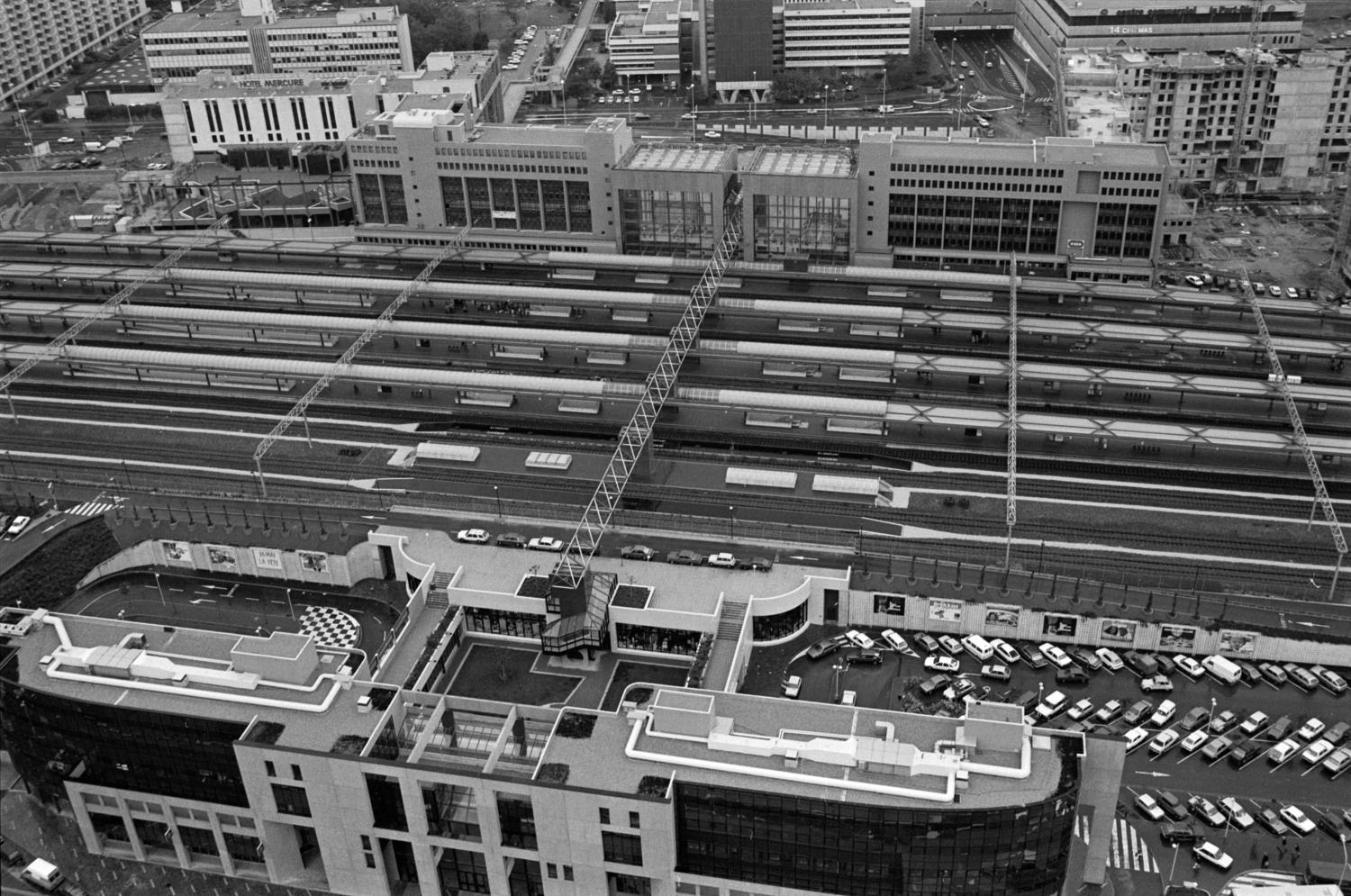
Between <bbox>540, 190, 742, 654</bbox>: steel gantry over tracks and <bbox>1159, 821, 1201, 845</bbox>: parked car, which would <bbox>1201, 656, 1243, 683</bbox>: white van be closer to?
<bbox>1159, 821, 1201, 845</bbox>: parked car

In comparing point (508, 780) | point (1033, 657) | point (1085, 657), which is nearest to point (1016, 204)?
point (1085, 657)

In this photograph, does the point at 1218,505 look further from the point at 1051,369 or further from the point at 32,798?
the point at 32,798

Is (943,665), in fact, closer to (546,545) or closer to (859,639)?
(859,639)

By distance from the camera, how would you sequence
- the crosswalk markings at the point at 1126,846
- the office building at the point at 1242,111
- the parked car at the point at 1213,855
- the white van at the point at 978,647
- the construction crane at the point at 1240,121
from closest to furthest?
the parked car at the point at 1213,855, the crosswalk markings at the point at 1126,846, the white van at the point at 978,647, the office building at the point at 1242,111, the construction crane at the point at 1240,121

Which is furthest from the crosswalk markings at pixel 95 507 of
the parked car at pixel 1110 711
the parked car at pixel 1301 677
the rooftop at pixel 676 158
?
the parked car at pixel 1301 677

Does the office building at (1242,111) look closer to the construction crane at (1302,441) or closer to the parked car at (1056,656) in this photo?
the construction crane at (1302,441)

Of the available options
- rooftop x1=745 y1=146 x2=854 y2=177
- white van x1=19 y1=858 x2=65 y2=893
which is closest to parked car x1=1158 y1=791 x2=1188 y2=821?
white van x1=19 y1=858 x2=65 y2=893
